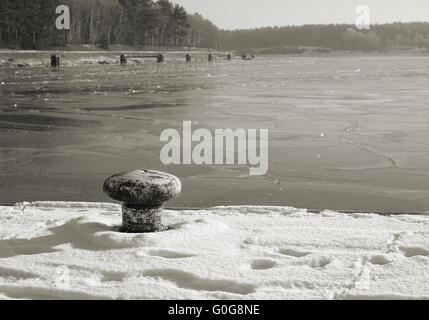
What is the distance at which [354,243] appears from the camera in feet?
12.7

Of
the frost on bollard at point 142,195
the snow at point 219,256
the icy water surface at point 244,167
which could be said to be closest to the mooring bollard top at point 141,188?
the frost on bollard at point 142,195

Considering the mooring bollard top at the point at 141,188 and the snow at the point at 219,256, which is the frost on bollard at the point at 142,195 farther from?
the snow at the point at 219,256

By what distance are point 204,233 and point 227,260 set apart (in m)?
0.53

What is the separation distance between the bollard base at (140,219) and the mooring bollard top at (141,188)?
3.7 inches

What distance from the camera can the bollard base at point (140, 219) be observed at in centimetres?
411

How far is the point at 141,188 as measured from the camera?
3.94 metres

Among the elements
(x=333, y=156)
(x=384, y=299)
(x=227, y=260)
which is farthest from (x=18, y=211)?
(x=333, y=156)

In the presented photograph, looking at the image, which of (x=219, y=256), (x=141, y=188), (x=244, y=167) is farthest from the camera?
(x=244, y=167)

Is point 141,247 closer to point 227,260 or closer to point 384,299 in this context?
point 227,260

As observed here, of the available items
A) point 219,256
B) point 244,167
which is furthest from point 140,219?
point 244,167

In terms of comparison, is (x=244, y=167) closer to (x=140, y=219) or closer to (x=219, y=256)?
(x=140, y=219)

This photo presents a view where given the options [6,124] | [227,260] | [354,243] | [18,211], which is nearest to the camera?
[227,260]

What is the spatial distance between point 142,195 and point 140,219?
9.0 inches

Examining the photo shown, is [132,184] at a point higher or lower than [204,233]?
higher
